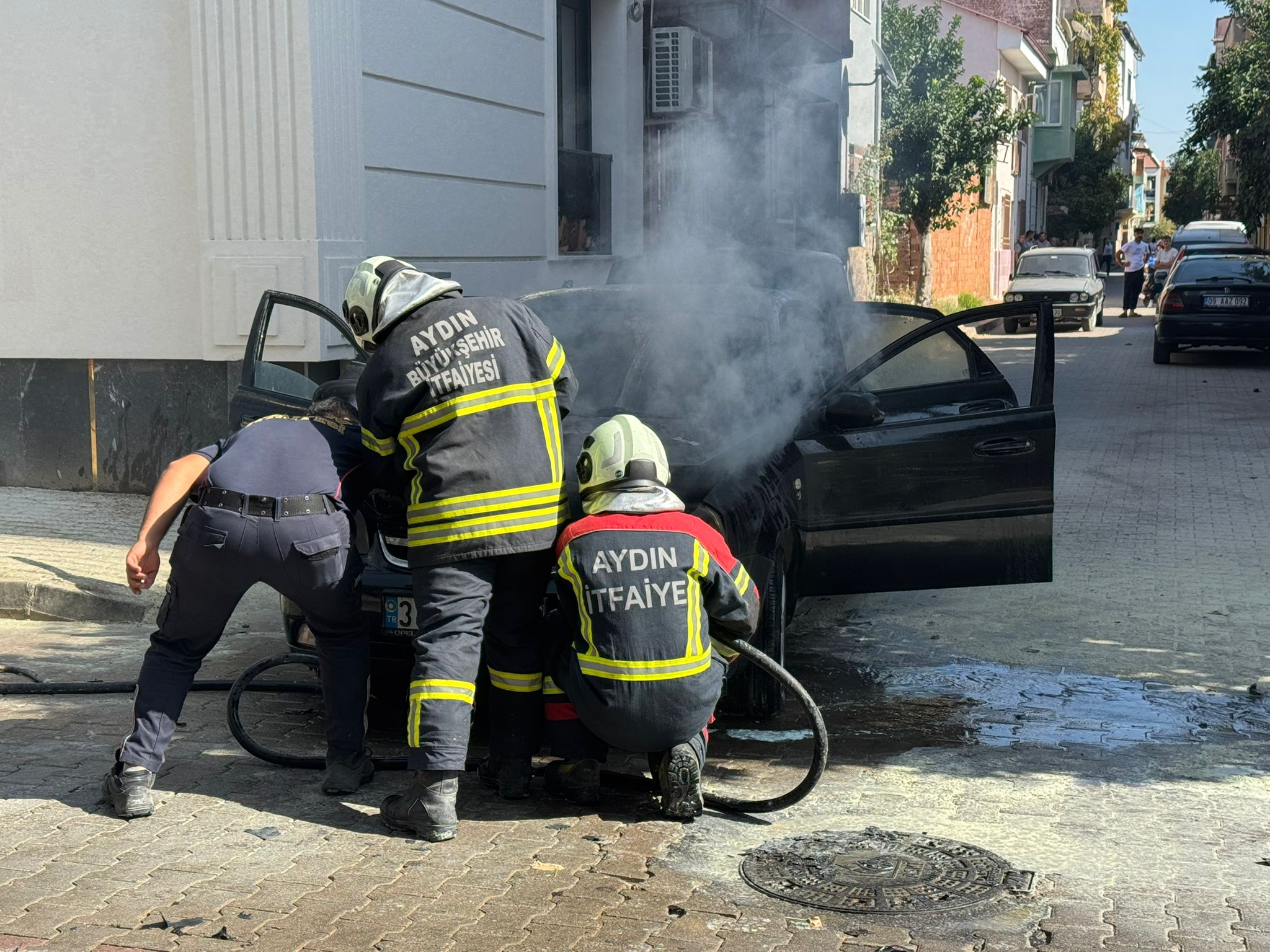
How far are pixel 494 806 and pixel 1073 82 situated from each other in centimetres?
5381

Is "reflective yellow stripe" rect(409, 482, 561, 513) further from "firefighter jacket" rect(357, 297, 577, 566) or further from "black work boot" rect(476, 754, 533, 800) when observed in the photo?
"black work boot" rect(476, 754, 533, 800)

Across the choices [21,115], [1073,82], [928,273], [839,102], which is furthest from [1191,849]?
[1073,82]

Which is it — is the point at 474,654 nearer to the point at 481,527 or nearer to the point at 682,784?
the point at 481,527

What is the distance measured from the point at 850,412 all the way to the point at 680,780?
6.80ft

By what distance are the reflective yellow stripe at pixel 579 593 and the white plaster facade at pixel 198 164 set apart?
531cm

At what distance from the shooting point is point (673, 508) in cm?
440

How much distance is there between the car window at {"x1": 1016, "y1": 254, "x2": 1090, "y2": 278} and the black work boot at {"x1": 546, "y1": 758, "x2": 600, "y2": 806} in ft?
81.1

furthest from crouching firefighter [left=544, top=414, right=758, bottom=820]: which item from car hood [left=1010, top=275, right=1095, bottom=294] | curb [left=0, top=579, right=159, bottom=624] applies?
car hood [left=1010, top=275, right=1095, bottom=294]

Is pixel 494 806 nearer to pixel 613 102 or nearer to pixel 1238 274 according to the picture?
pixel 613 102

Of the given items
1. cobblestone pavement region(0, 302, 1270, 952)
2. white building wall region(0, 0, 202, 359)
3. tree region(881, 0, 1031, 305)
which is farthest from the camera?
tree region(881, 0, 1031, 305)

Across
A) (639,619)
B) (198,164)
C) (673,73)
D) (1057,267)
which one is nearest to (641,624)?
(639,619)

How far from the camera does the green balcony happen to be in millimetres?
50281

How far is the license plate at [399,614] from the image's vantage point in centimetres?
488

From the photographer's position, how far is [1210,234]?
1699 inches
